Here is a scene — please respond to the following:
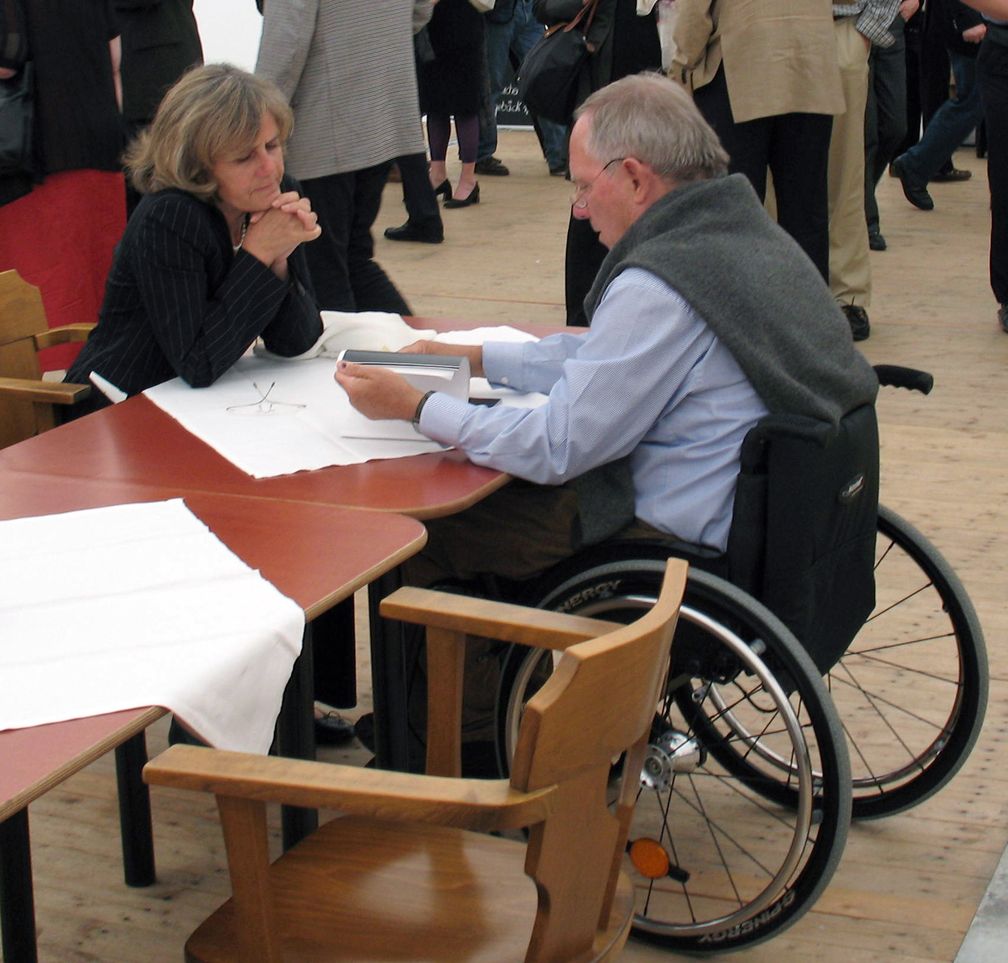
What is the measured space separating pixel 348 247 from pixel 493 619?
2563 mm

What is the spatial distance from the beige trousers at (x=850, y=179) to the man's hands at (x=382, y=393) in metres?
3.00

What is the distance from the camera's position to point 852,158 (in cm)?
495

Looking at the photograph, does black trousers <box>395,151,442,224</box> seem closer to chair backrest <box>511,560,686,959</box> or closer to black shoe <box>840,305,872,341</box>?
black shoe <box>840,305,872,341</box>

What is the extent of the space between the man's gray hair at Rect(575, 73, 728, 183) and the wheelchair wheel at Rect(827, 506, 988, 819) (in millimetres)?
622

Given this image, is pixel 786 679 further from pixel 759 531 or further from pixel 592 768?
pixel 592 768

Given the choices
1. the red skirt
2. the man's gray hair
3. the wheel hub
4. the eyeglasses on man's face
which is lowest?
the wheel hub

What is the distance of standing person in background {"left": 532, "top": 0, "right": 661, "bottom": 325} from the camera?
14.4 feet

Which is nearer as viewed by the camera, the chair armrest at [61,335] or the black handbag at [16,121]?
the chair armrest at [61,335]

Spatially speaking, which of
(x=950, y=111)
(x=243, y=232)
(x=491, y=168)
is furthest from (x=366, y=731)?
(x=491, y=168)

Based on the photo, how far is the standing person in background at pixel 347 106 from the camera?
13.3 feet

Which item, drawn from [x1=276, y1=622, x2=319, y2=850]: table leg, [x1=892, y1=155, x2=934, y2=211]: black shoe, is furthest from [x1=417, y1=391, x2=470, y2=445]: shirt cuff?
[x1=892, y1=155, x2=934, y2=211]: black shoe

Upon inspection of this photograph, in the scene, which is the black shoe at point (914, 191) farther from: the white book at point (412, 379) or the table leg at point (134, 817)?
the table leg at point (134, 817)

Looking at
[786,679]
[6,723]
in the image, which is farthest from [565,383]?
[6,723]

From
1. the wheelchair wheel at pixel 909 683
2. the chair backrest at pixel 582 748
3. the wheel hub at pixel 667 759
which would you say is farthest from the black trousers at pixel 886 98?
the chair backrest at pixel 582 748
